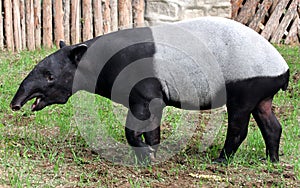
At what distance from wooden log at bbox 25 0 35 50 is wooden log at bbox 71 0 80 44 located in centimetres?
70

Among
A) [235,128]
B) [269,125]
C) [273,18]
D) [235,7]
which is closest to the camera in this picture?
[235,128]

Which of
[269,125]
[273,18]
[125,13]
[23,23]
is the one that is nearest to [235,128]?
[269,125]

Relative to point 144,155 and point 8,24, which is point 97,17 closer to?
point 8,24

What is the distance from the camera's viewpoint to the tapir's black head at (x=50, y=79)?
16.9ft

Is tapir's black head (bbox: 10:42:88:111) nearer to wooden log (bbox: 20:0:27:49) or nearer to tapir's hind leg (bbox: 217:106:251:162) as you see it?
tapir's hind leg (bbox: 217:106:251:162)

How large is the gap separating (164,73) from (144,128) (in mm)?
531

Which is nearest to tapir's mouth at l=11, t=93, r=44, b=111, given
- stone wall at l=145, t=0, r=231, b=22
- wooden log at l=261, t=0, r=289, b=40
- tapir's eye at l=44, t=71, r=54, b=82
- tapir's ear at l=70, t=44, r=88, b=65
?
tapir's eye at l=44, t=71, r=54, b=82

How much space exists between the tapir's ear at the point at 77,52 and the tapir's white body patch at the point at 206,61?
641mm

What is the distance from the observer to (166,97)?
5.16 m

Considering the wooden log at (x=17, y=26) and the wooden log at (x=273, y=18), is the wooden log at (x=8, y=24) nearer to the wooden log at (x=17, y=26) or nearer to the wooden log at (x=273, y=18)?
the wooden log at (x=17, y=26)

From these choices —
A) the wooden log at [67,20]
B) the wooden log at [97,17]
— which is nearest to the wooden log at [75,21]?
the wooden log at [67,20]

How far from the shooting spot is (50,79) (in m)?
5.18

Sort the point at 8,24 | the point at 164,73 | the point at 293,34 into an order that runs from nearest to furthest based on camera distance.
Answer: the point at 164,73 < the point at 8,24 < the point at 293,34

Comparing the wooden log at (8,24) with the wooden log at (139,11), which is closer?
the wooden log at (8,24)
